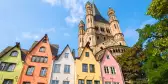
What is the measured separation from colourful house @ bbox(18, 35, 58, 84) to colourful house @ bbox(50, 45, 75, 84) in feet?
3.47

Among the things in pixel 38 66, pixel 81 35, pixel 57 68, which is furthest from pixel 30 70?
pixel 81 35

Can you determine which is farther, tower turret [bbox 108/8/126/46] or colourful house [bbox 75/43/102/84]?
tower turret [bbox 108/8/126/46]

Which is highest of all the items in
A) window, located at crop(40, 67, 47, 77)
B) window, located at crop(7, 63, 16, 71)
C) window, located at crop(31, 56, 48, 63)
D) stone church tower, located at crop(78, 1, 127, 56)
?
stone church tower, located at crop(78, 1, 127, 56)

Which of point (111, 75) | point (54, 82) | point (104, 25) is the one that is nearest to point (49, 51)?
point (54, 82)

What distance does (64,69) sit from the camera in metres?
32.7

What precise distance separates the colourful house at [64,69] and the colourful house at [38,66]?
106cm

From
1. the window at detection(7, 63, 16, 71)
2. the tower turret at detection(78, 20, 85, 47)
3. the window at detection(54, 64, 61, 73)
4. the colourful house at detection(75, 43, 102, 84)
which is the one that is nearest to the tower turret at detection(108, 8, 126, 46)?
the tower turret at detection(78, 20, 85, 47)

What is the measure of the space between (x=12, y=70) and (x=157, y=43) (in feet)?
81.1

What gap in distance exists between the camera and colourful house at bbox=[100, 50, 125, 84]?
32.9 metres

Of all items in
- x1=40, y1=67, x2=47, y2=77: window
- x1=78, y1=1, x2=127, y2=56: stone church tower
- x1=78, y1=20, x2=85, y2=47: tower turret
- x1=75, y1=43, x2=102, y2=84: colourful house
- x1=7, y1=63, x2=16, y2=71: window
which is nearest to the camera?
x1=7, y1=63, x2=16, y2=71: window

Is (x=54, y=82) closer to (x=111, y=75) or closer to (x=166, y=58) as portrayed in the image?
(x=111, y=75)

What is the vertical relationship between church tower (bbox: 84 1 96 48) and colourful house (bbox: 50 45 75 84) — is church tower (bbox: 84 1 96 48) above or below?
above

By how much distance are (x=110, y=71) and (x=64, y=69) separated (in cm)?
922

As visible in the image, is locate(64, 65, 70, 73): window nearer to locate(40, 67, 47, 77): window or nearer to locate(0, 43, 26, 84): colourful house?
locate(40, 67, 47, 77): window
